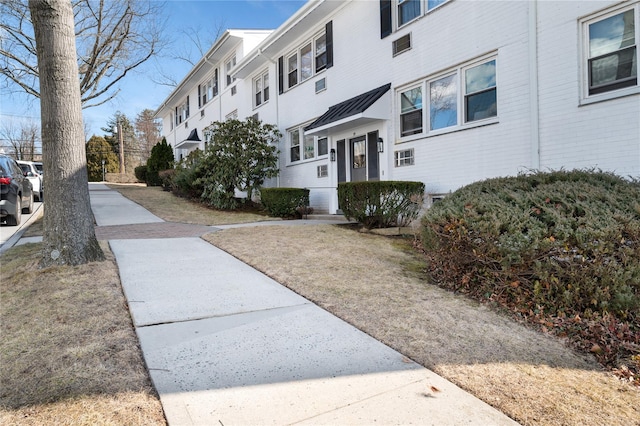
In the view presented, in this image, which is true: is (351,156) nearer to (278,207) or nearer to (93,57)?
(278,207)

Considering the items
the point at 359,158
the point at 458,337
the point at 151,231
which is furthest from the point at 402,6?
the point at 458,337

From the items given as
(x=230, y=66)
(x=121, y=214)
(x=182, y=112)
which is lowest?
(x=121, y=214)

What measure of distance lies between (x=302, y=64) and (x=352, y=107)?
4602mm

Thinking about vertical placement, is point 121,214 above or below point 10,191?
below

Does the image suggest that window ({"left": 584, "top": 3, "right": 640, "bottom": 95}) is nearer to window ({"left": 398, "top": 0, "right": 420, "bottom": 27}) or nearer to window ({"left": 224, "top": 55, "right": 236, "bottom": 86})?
window ({"left": 398, "top": 0, "right": 420, "bottom": 27})

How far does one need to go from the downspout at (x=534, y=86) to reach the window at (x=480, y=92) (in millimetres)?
828

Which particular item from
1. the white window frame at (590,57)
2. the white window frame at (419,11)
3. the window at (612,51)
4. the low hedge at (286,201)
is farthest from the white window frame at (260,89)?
the window at (612,51)

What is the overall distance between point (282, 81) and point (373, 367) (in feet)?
45.8

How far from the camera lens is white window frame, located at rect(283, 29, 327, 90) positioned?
1311cm

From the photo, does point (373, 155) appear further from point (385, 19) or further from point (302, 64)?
point (302, 64)

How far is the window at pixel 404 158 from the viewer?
977 centimetres

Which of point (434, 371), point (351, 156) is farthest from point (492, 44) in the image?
point (434, 371)

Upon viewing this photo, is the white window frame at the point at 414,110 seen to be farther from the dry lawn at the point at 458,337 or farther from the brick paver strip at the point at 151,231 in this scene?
the brick paver strip at the point at 151,231

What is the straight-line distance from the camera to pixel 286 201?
464 inches
